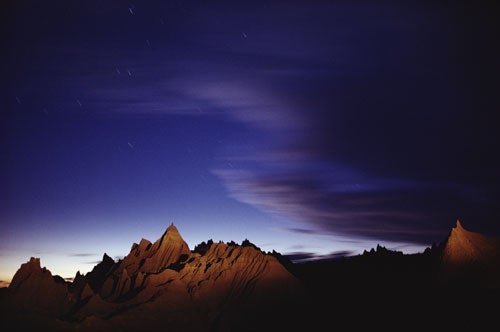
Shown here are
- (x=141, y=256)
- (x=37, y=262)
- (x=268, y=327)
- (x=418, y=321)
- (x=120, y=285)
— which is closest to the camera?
(x=418, y=321)

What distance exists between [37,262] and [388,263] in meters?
99.4

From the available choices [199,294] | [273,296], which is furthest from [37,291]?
[273,296]

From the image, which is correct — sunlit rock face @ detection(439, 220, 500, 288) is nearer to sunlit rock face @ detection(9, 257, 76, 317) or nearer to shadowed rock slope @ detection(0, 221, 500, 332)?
shadowed rock slope @ detection(0, 221, 500, 332)

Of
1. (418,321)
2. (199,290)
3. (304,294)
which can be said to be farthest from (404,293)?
(199,290)

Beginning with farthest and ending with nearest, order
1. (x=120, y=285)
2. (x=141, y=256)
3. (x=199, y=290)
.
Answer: (x=141, y=256), (x=120, y=285), (x=199, y=290)

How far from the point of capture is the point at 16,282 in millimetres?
144750

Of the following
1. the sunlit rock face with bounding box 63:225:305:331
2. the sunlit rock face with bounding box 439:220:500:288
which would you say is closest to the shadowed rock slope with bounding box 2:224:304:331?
the sunlit rock face with bounding box 63:225:305:331

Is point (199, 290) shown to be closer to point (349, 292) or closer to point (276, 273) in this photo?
point (276, 273)

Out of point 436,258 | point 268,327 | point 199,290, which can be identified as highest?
point 436,258

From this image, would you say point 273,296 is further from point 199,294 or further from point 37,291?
point 37,291

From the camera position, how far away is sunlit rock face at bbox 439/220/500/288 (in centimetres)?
12350

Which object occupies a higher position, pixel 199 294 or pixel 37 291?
pixel 37 291

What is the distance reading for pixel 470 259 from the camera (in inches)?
5064

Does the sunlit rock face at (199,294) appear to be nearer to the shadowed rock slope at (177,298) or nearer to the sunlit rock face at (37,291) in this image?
the shadowed rock slope at (177,298)
